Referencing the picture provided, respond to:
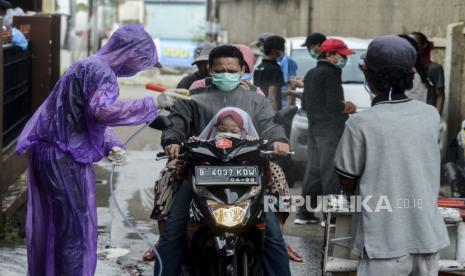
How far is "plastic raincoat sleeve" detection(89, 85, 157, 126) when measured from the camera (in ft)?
17.9

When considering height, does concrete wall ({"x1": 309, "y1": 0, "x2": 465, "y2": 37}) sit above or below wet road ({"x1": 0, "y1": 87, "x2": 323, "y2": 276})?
above

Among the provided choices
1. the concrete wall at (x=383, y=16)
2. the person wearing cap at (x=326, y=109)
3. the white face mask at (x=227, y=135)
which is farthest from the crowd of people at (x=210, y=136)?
the concrete wall at (x=383, y=16)

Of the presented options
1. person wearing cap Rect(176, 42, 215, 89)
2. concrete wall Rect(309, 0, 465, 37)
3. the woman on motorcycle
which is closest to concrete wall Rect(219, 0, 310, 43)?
concrete wall Rect(309, 0, 465, 37)

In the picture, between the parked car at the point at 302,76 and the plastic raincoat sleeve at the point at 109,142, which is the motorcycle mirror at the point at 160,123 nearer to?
the plastic raincoat sleeve at the point at 109,142

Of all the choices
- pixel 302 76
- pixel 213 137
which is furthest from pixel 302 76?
pixel 213 137

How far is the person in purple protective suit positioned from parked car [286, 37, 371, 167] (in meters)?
6.14

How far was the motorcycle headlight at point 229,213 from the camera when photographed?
17.5 ft


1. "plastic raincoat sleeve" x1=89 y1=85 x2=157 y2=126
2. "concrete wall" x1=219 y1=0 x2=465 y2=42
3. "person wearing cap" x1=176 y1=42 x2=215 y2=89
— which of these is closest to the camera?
"plastic raincoat sleeve" x1=89 y1=85 x2=157 y2=126

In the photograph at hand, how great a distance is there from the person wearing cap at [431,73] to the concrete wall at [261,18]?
8.67m

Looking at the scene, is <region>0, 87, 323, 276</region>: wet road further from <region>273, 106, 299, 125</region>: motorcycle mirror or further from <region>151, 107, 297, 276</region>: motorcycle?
<region>151, 107, 297, 276</region>: motorcycle

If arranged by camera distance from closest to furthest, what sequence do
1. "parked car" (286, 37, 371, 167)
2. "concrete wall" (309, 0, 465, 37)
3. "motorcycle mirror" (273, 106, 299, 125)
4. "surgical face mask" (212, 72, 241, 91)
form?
"motorcycle mirror" (273, 106, 299, 125) → "surgical face mask" (212, 72, 241, 91) → "parked car" (286, 37, 371, 167) → "concrete wall" (309, 0, 465, 37)

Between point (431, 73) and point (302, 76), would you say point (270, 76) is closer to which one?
point (302, 76)

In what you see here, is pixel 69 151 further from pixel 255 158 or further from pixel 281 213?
pixel 281 213

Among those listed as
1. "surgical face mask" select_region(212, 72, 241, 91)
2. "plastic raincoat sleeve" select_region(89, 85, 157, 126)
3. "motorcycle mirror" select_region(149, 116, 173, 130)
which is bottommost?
"motorcycle mirror" select_region(149, 116, 173, 130)
